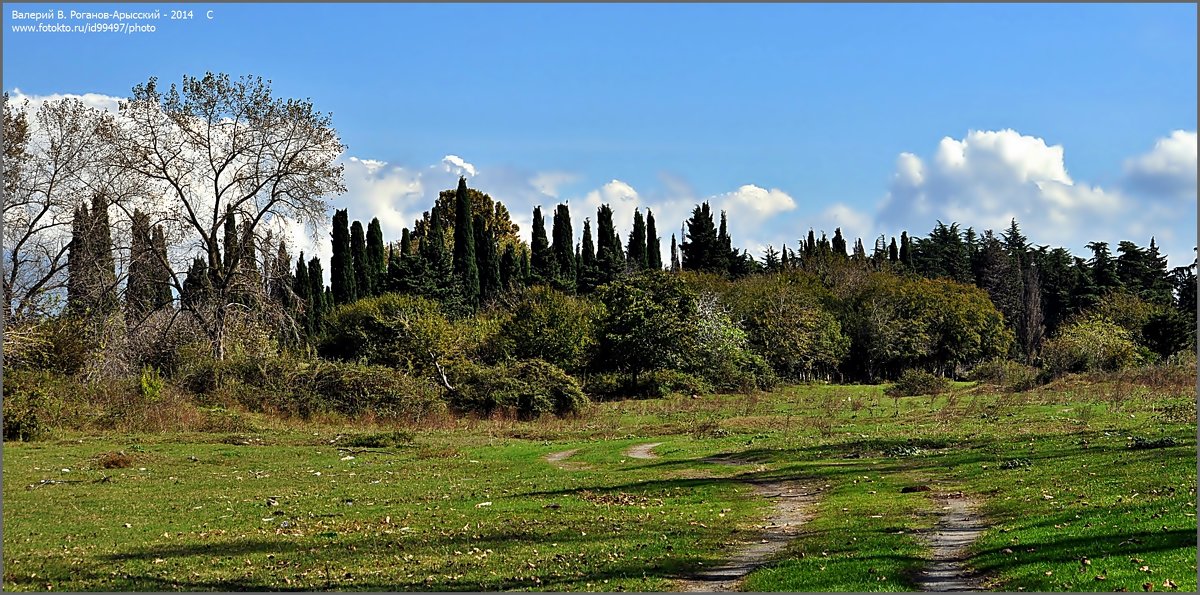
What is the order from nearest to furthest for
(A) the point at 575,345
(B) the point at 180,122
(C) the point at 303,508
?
(C) the point at 303,508 < (B) the point at 180,122 < (A) the point at 575,345

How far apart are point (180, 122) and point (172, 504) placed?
32925 millimetres

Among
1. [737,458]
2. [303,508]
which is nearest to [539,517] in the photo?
[303,508]

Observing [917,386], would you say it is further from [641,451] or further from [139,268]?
[139,268]

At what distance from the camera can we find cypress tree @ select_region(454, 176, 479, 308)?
278ft

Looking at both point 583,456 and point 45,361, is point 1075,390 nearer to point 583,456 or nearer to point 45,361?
point 583,456

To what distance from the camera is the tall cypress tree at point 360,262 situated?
87.3 m

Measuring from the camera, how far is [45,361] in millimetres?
41188

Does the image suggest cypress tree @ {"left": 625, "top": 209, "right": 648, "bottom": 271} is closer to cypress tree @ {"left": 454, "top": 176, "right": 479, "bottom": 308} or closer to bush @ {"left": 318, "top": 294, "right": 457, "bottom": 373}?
cypress tree @ {"left": 454, "top": 176, "right": 479, "bottom": 308}

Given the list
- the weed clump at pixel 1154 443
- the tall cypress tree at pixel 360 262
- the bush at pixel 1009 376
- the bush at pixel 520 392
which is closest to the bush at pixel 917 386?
the bush at pixel 1009 376

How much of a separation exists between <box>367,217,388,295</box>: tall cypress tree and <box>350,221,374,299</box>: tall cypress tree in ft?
0.68

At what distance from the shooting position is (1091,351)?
69688 millimetres

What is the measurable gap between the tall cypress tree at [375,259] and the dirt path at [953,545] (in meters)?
73.7

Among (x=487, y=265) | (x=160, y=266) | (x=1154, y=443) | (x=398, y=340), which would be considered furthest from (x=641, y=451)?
(x=487, y=265)

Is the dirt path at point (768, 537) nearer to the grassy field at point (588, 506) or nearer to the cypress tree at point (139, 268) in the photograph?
the grassy field at point (588, 506)
